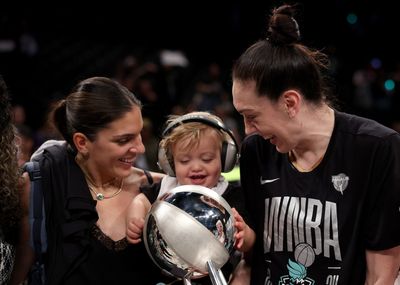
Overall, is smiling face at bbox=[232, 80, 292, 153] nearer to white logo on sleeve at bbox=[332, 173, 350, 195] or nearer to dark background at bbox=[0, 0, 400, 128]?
white logo on sleeve at bbox=[332, 173, 350, 195]

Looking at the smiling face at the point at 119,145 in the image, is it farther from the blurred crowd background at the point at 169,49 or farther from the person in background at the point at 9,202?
the blurred crowd background at the point at 169,49

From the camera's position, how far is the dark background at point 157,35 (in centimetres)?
816

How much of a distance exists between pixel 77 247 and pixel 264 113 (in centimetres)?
76

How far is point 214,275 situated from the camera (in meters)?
1.45

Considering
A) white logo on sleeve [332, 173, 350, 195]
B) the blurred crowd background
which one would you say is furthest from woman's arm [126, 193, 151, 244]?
the blurred crowd background

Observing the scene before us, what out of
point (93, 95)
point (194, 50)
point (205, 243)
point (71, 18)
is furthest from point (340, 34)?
point (205, 243)

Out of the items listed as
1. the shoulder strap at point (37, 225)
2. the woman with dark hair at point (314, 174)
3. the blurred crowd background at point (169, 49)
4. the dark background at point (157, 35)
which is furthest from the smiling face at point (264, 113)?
the dark background at point (157, 35)

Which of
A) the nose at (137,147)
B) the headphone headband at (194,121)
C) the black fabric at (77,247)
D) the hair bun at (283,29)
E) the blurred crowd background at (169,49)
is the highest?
the hair bun at (283,29)

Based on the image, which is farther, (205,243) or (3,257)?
(3,257)

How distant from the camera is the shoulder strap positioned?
2.06m

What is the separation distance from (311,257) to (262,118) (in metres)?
0.46

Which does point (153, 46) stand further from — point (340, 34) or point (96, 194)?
point (96, 194)

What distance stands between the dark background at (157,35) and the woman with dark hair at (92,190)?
3.86 metres

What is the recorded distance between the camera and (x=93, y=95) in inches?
85.8
